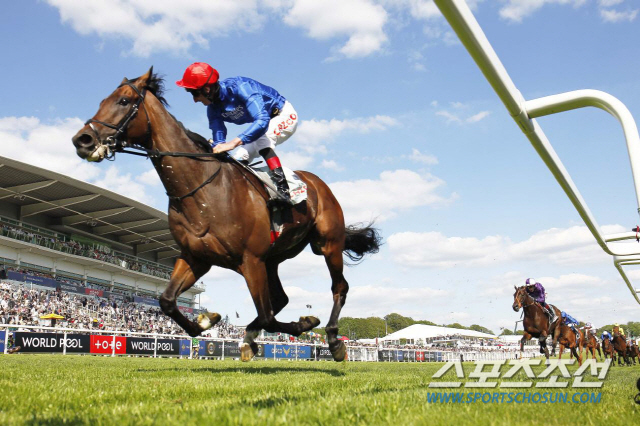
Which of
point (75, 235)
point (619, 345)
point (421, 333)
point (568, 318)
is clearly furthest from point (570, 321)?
point (75, 235)

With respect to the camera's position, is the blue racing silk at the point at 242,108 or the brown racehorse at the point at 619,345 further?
the brown racehorse at the point at 619,345

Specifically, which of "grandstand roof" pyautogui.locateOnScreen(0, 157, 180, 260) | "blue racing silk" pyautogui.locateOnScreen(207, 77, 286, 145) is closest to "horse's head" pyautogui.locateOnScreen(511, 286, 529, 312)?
"blue racing silk" pyautogui.locateOnScreen(207, 77, 286, 145)

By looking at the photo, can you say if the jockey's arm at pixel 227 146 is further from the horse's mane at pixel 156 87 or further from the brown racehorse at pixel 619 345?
the brown racehorse at pixel 619 345

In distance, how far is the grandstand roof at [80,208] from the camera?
115ft

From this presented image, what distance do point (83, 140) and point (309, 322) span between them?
314 centimetres

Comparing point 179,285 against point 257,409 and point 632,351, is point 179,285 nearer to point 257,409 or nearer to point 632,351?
point 257,409

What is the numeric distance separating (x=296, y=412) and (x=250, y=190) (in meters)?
3.12

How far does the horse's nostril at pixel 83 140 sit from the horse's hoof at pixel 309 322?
3024 millimetres

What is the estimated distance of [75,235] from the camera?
44.8 m

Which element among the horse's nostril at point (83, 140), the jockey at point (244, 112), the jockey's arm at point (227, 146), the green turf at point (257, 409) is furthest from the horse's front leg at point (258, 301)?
the horse's nostril at point (83, 140)

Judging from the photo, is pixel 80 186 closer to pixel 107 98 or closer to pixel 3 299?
pixel 3 299

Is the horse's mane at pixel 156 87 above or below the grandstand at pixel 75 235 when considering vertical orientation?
below

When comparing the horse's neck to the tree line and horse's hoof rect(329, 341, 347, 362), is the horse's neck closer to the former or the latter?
horse's hoof rect(329, 341, 347, 362)

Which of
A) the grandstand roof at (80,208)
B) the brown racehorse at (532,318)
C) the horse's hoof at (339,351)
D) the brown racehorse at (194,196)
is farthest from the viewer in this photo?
the grandstand roof at (80,208)
